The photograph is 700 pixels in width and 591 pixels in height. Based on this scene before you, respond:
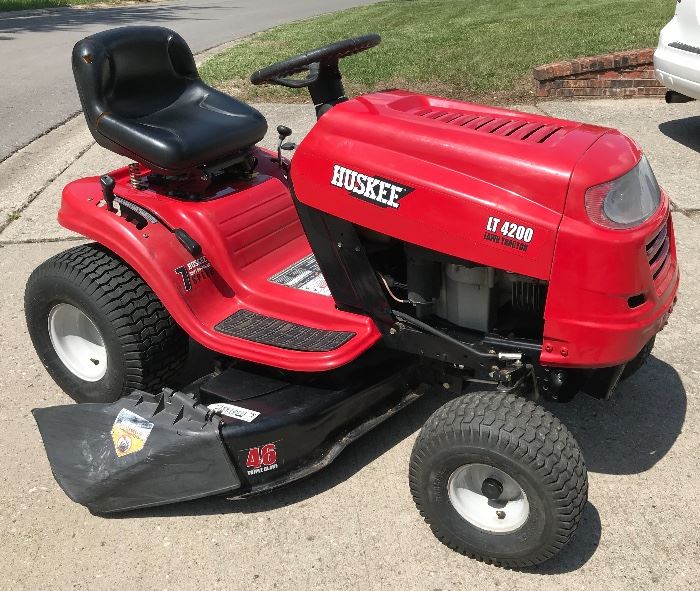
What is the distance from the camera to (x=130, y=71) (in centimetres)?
309

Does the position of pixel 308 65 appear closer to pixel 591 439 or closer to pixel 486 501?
pixel 486 501

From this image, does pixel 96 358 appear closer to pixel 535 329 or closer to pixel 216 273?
pixel 216 273

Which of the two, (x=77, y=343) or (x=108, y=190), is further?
(x=77, y=343)

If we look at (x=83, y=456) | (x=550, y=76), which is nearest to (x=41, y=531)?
(x=83, y=456)

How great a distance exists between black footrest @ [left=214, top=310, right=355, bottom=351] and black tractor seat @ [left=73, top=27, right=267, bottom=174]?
0.62 m

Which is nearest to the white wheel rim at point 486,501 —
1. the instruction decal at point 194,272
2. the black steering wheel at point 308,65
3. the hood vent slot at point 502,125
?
the hood vent slot at point 502,125

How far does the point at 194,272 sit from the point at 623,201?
1.47 metres

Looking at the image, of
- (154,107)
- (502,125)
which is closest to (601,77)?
(154,107)

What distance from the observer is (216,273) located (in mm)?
2824

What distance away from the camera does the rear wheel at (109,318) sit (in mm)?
2748

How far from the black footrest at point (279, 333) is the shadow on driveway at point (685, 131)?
3.96m

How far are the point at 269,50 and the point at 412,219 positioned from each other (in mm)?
8100

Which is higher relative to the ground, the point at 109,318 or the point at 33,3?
the point at 109,318

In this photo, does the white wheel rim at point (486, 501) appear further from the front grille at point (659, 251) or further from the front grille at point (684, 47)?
the front grille at point (684, 47)
